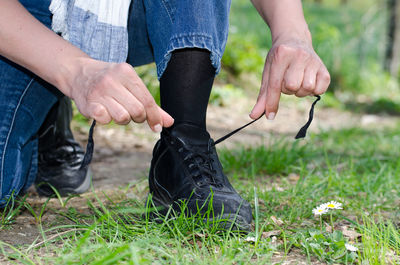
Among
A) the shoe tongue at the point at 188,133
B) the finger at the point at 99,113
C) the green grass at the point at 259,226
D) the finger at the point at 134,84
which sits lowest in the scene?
the green grass at the point at 259,226

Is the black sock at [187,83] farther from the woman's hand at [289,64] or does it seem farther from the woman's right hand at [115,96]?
the woman's right hand at [115,96]

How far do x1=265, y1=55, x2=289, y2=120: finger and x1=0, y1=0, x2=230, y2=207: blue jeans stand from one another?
7.4 inches

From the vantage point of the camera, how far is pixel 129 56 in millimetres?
1619

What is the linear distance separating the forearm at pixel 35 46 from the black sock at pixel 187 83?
0.34 metres

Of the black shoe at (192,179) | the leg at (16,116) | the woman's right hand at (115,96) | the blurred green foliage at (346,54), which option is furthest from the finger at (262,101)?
the blurred green foliage at (346,54)

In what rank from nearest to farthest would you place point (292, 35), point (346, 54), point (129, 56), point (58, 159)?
point (292, 35) → point (129, 56) → point (58, 159) → point (346, 54)

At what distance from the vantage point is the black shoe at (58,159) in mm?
1816

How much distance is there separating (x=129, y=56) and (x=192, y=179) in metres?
0.57

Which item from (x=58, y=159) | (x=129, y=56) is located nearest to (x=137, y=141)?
(x=58, y=159)

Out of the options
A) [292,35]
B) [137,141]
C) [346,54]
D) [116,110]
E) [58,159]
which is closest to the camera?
[116,110]

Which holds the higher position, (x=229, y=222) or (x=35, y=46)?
(x=35, y=46)

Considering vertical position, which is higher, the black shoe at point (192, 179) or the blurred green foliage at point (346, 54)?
the blurred green foliage at point (346, 54)

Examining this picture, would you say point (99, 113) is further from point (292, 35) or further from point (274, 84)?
point (292, 35)

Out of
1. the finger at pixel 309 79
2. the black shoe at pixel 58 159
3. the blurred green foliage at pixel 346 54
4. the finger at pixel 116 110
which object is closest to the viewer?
the finger at pixel 116 110
